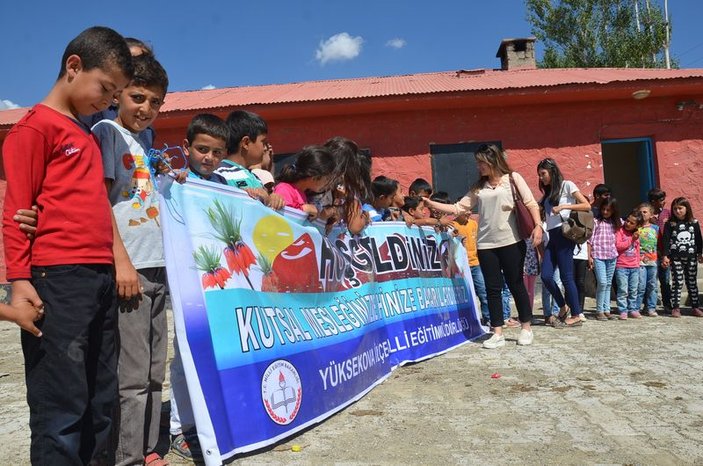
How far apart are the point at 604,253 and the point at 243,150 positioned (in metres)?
5.45

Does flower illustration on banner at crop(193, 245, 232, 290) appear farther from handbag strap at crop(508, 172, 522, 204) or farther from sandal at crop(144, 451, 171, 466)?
handbag strap at crop(508, 172, 522, 204)

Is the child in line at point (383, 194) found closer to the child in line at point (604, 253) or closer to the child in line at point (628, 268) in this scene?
the child in line at point (604, 253)

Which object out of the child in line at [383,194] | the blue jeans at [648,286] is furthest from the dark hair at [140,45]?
the blue jeans at [648,286]

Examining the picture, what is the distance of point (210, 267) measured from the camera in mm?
2803

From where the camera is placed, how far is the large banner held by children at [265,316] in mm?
2637

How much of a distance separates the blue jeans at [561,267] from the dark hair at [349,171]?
3.30 meters

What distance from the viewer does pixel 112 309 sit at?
2.24 metres

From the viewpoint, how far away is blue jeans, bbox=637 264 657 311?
24.2 ft

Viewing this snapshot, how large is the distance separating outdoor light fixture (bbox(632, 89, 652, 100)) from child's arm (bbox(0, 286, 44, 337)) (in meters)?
10.8

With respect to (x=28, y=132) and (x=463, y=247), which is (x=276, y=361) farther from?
(x=463, y=247)

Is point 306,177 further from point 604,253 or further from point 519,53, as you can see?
point 519,53

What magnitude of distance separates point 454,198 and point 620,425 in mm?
7848

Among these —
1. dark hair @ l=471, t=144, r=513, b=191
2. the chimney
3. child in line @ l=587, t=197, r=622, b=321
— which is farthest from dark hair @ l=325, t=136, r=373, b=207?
the chimney

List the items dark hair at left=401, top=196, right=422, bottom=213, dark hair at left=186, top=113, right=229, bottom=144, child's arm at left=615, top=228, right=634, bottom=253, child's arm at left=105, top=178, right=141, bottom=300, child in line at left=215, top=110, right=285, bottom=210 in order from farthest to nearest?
1. child's arm at left=615, top=228, right=634, bottom=253
2. dark hair at left=401, top=196, right=422, bottom=213
3. child in line at left=215, top=110, right=285, bottom=210
4. dark hair at left=186, top=113, right=229, bottom=144
5. child's arm at left=105, top=178, right=141, bottom=300
